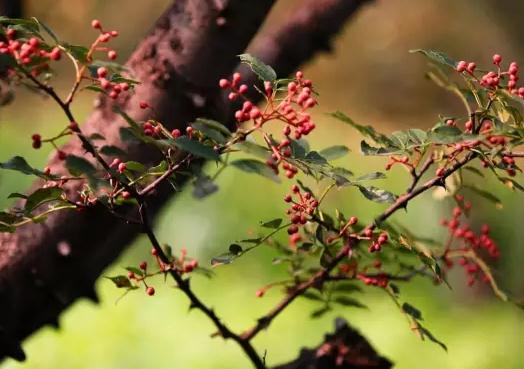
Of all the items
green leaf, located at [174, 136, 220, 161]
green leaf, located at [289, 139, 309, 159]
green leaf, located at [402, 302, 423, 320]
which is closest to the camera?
green leaf, located at [174, 136, 220, 161]

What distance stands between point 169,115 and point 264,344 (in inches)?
75.6

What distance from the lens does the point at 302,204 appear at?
101 centimetres

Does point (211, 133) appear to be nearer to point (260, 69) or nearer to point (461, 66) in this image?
point (260, 69)

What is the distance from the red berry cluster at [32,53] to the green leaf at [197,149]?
0.16 meters

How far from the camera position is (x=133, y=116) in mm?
1435

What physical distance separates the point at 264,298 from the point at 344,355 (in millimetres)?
2601

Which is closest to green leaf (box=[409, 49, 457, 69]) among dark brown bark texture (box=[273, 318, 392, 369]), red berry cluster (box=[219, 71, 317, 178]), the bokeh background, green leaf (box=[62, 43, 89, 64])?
red berry cluster (box=[219, 71, 317, 178])

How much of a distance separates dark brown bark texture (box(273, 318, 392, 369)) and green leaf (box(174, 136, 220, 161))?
0.64 metres

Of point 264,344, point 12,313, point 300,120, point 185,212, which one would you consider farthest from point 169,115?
point 185,212

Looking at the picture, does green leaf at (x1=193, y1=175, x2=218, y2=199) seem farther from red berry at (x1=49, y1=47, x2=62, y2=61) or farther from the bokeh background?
the bokeh background

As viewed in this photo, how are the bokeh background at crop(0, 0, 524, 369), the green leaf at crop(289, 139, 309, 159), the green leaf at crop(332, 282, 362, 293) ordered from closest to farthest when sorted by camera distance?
the green leaf at crop(289, 139, 309, 159) → the green leaf at crop(332, 282, 362, 293) → the bokeh background at crop(0, 0, 524, 369)

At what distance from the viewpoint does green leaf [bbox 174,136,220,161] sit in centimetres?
84

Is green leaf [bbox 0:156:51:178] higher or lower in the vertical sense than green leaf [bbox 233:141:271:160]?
lower

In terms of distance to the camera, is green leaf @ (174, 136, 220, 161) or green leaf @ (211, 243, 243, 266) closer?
green leaf @ (174, 136, 220, 161)
